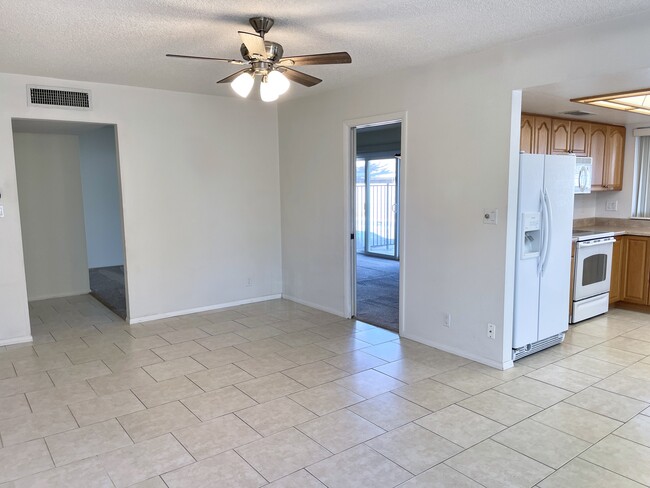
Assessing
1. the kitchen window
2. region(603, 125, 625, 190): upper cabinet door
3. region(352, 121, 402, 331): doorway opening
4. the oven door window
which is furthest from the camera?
region(352, 121, 402, 331): doorway opening

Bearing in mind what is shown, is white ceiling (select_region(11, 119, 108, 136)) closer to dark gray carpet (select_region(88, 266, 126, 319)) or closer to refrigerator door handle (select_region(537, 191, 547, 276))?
dark gray carpet (select_region(88, 266, 126, 319))

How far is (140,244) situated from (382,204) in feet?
18.3

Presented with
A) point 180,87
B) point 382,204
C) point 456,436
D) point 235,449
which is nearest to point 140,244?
point 180,87

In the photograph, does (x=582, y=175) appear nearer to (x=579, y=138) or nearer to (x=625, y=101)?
(x=579, y=138)

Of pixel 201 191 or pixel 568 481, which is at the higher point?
pixel 201 191

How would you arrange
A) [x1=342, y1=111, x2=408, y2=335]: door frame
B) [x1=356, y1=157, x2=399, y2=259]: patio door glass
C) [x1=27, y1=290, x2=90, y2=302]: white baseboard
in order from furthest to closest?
[x1=356, y1=157, x2=399, y2=259]: patio door glass, [x1=27, y1=290, x2=90, y2=302]: white baseboard, [x1=342, y1=111, x2=408, y2=335]: door frame

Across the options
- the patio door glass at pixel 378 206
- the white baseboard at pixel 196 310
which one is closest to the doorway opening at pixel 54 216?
the white baseboard at pixel 196 310

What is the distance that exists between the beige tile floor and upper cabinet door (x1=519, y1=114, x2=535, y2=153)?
6.17 feet

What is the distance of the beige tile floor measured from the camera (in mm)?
2424

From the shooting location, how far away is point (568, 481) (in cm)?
232

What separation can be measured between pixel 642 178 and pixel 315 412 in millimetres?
5211

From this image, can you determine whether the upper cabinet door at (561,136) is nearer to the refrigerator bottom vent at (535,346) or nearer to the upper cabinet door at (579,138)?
the upper cabinet door at (579,138)

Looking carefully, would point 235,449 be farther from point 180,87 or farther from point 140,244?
point 180,87

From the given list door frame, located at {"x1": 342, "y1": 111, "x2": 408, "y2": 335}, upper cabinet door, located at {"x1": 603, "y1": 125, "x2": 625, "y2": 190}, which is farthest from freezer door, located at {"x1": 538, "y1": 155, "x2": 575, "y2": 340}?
upper cabinet door, located at {"x1": 603, "y1": 125, "x2": 625, "y2": 190}
